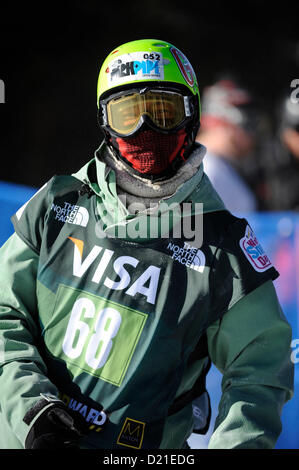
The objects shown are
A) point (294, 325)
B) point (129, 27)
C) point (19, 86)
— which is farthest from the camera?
point (129, 27)

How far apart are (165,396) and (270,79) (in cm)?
943

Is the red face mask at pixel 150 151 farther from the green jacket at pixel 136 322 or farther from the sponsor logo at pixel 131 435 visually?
the sponsor logo at pixel 131 435

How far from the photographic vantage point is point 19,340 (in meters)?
2.46

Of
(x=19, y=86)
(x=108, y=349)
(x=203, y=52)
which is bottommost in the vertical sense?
(x=108, y=349)

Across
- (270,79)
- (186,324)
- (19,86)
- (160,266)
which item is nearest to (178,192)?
(160,266)

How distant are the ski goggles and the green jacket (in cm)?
22

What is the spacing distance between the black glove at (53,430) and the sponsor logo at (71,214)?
0.68 metres

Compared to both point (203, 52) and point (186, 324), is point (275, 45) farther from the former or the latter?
point (186, 324)

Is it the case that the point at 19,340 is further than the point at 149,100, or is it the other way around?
the point at 149,100

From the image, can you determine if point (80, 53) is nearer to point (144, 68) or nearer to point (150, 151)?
point (144, 68)

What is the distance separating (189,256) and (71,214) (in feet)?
1.60

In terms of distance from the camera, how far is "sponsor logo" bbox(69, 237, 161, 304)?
2.41 meters

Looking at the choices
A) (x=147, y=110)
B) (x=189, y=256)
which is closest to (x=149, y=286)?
(x=189, y=256)

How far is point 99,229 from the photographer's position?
8.26 feet
